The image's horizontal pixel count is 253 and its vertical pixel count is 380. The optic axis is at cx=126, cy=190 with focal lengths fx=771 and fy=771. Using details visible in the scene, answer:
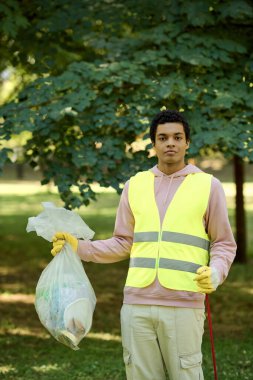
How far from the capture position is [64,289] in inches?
147

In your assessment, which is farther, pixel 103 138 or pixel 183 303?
pixel 103 138

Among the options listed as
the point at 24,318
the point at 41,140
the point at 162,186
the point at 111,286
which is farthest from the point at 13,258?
the point at 162,186

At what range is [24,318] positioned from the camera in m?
8.58

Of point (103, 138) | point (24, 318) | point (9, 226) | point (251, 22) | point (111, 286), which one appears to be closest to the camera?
point (103, 138)

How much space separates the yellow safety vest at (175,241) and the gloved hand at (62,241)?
38 cm

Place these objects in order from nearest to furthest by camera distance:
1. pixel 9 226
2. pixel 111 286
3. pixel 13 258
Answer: pixel 111 286 < pixel 13 258 < pixel 9 226

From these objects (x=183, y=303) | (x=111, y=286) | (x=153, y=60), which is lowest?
(x=111, y=286)

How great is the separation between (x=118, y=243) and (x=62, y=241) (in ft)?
0.92

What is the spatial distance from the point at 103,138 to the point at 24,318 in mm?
3029

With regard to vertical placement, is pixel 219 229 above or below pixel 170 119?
below

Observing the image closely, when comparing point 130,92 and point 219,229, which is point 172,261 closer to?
point 219,229

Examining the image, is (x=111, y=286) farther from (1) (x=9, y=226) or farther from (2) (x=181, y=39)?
(1) (x=9, y=226)

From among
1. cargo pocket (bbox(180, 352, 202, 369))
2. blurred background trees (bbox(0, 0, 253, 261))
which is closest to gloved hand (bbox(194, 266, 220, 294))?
cargo pocket (bbox(180, 352, 202, 369))

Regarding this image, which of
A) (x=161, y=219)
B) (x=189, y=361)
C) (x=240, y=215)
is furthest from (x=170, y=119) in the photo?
(x=240, y=215)
